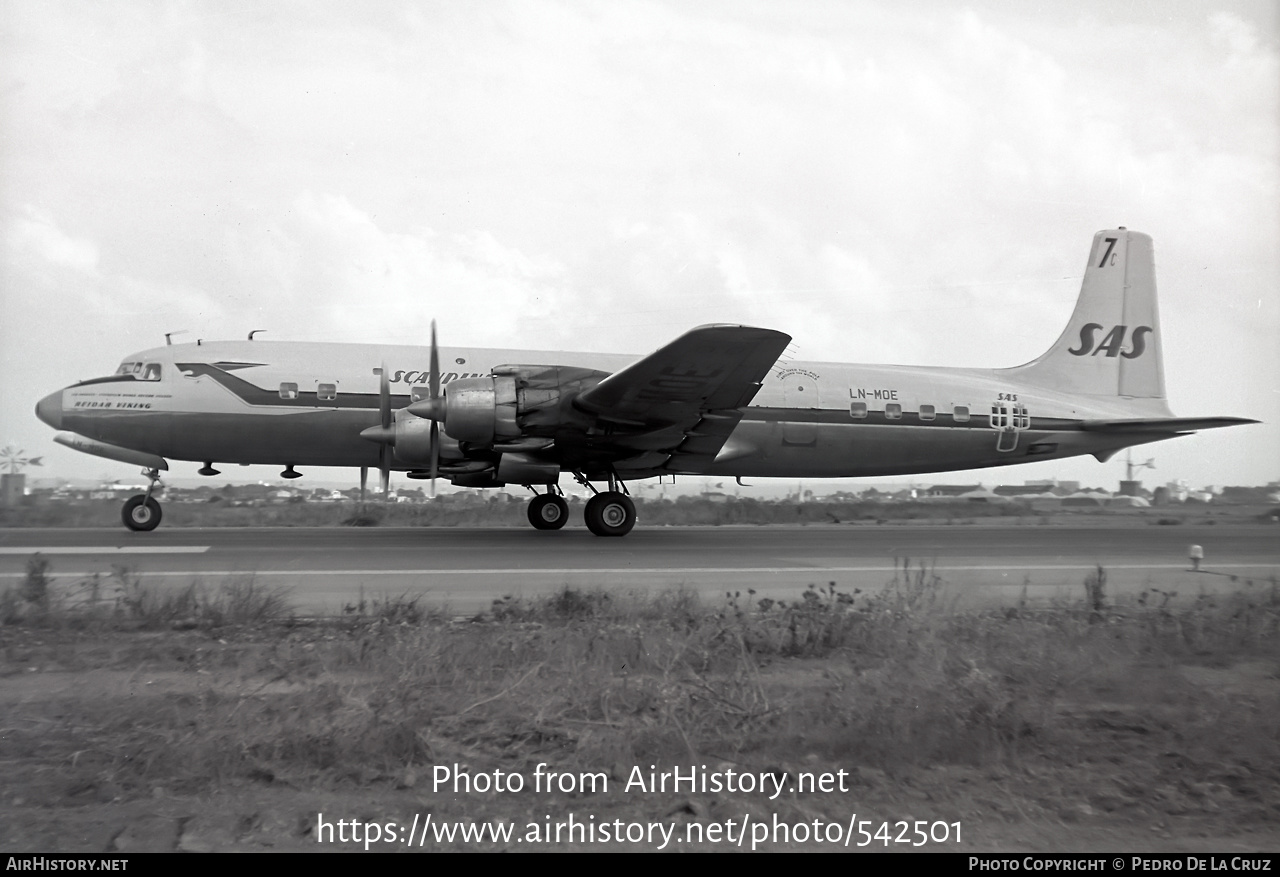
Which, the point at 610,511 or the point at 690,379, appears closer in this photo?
the point at 690,379

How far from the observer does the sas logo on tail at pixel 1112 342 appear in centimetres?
2231

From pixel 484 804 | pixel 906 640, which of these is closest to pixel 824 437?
pixel 906 640

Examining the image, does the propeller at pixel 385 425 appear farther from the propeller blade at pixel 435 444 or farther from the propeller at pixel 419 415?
the propeller blade at pixel 435 444

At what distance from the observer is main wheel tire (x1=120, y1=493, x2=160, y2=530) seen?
1631 centimetres

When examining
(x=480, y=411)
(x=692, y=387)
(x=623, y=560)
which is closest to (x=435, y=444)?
(x=480, y=411)

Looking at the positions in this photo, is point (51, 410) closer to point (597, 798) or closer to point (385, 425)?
point (385, 425)

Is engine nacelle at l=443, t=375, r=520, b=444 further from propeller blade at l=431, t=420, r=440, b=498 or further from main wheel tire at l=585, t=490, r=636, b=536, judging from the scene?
main wheel tire at l=585, t=490, r=636, b=536

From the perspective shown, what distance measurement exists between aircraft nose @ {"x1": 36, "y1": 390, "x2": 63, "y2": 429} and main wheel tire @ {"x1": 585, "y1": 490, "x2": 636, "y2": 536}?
9.29 m

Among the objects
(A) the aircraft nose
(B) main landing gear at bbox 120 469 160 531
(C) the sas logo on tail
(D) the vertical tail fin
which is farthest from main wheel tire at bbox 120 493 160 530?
(C) the sas logo on tail

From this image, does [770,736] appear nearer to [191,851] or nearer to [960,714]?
[960,714]

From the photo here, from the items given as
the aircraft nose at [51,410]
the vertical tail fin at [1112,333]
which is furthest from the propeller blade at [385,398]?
the vertical tail fin at [1112,333]

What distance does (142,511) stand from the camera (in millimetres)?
→ 16328

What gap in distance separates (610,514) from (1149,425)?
40.6 ft

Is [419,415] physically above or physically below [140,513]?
above
